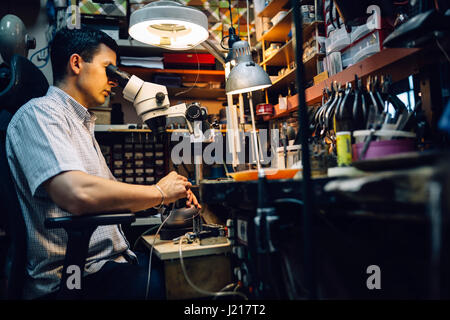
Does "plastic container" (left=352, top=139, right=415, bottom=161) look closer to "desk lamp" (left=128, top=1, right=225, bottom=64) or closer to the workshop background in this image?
the workshop background

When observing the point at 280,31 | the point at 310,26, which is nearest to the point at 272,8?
the point at 280,31

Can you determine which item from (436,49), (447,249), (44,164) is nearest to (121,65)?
(44,164)

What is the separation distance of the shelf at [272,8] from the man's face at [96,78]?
1476 mm

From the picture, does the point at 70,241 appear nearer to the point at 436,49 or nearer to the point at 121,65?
the point at 436,49

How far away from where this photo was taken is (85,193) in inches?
38.1

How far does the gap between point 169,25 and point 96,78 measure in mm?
425

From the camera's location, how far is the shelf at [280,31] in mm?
2256

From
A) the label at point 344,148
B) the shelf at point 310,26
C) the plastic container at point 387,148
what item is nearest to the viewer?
the plastic container at point 387,148

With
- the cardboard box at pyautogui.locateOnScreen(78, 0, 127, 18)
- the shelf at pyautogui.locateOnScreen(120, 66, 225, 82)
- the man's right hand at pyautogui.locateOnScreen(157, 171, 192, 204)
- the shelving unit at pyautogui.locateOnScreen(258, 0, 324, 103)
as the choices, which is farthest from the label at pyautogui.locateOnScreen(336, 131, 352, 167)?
the cardboard box at pyautogui.locateOnScreen(78, 0, 127, 18)

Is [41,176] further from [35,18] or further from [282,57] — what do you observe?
[35,18]

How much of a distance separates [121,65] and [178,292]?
1980 millimetres

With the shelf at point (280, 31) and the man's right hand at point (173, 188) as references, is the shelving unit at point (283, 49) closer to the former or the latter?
the shelf at point (280, 31)

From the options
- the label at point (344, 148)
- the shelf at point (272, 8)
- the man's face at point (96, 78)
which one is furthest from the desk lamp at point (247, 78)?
the shelf at point (272, 8)

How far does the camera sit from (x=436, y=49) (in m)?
1.02
